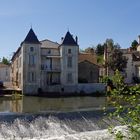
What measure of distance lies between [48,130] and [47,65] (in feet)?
96.8

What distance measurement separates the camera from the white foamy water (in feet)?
50.3

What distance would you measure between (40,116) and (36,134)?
3.36 m

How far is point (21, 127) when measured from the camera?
58.5ft

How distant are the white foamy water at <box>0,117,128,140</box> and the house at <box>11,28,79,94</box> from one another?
965 inches

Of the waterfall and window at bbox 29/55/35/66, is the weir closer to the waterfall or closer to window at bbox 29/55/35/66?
the waterfall

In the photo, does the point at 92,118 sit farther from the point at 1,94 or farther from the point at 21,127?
the point at 1,94

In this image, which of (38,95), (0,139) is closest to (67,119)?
(0,139)

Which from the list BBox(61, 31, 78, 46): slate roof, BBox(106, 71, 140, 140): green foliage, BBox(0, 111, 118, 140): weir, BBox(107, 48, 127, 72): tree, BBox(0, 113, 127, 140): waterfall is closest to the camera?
BBox(106, 71, 140, 140): green foliage

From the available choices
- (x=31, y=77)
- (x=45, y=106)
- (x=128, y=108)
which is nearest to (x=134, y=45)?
(x=31, y=77)

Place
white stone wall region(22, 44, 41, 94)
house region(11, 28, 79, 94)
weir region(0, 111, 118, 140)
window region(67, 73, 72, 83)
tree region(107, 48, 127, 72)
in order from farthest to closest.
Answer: tree region(107, 48, 127, 72) → window region(67, 73, 72, 83) → house region(11, 28, 79, 94) → white stone wall region(22, 44, 41, 94) → weir region(0, 111, 118, 140)

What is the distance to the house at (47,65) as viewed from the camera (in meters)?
44.4

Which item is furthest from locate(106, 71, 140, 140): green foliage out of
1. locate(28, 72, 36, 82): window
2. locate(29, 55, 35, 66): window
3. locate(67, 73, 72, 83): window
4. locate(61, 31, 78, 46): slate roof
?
locate(61, 31, 78, 46): slate roof

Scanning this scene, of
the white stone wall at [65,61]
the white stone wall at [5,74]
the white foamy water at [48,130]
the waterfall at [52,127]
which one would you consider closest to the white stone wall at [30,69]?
the white stone wall at [65,61]

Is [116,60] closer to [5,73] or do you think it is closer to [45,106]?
[45,106]
